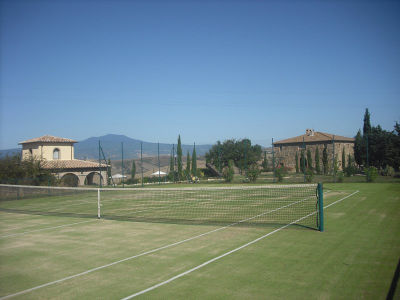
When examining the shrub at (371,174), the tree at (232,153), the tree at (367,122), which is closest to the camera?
the shrub at (371,174)

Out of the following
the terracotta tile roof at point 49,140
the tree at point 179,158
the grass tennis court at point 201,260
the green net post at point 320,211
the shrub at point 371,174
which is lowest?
the grass tennis court at point 201,260

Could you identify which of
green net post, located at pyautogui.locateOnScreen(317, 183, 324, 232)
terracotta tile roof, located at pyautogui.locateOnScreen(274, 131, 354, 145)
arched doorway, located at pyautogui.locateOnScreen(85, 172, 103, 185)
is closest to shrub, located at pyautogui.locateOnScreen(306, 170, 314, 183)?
green net post, located at pyautogui.locateOnScreen(317, 183, 324, 232)

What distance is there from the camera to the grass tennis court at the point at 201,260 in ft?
19.2

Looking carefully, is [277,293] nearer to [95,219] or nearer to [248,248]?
[248,248]

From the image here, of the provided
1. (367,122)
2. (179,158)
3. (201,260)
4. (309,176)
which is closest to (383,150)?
(309,176)

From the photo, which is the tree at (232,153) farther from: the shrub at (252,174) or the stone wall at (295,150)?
the shrub at (252,174)

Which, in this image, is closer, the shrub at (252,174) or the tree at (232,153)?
the shrub at (252,174)

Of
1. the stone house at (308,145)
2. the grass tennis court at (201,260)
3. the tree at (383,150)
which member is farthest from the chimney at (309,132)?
the grass tennis court at (201,260)

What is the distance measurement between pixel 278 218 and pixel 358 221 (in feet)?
8.45

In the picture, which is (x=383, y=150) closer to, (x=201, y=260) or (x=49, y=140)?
(x=201, y=260)

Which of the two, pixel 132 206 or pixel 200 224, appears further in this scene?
pixel 132 206

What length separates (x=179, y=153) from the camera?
40.8 m

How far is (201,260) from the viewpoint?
7.51 meters

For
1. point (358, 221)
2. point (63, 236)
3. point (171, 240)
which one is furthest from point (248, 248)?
point (63, 236)
